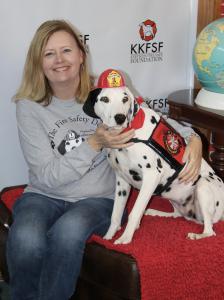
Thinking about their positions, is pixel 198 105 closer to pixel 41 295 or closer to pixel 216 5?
pixel 216 5

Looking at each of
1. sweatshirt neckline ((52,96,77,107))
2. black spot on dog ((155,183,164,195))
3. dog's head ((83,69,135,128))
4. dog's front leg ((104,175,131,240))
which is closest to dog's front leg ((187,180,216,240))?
black spot on dog ((155,183,164,195))

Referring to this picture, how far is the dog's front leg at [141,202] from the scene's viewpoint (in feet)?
4.82

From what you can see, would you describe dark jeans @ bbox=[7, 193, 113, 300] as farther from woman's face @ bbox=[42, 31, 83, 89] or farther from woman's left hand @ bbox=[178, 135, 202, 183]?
woman's face @ bbox=[42, 31, 83, 89]

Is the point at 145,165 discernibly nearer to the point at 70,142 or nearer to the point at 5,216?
the point at 70,142

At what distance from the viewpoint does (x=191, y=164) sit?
5.12 ft

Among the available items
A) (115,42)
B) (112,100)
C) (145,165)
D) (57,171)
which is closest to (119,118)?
(112,100)

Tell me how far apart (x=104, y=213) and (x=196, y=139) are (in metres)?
0.42

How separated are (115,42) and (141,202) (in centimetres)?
114

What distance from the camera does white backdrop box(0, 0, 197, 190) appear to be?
6.77 ft

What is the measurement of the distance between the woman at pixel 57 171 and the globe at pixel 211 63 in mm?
362

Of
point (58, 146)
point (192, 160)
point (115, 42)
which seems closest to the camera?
point (192, 160)

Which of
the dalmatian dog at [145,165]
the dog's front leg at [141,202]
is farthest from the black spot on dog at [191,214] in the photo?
the dog's front leg at [141,202]

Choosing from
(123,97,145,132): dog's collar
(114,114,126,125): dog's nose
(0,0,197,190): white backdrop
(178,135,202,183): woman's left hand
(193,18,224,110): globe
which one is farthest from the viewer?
(0,0,197,190): white backdrop

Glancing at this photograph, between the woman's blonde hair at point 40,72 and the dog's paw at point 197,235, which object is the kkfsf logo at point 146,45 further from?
the dog's paw at point 197,235
